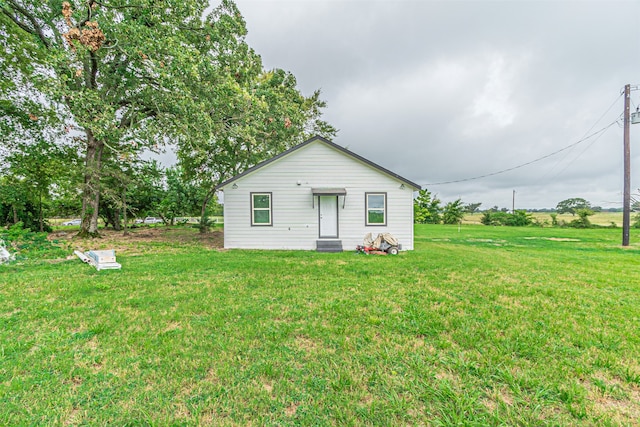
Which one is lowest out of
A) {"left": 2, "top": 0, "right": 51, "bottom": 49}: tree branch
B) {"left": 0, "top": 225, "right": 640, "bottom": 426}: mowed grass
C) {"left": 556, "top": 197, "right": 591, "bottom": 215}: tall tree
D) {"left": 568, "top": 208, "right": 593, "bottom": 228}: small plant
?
{"left": 0, "top": 225, "right": 640, "bottom": 426}: mowed grass

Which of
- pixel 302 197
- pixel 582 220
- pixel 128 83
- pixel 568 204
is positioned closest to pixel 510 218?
pixel 582 220

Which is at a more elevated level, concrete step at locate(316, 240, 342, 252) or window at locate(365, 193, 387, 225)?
window at locate(365, 193, 387, 225)

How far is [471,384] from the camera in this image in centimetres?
211

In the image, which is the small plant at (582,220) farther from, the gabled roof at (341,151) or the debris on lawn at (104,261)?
the debris on lawn at (104,261)

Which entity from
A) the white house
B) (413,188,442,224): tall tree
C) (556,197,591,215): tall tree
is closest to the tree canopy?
the white house

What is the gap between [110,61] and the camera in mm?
11148

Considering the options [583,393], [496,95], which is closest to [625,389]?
[583,393]

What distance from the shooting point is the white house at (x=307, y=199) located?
10.1m

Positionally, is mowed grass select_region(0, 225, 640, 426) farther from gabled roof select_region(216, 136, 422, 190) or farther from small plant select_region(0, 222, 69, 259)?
gabled roof select_region(216, 136, 422, 190)

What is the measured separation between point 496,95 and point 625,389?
20393mm

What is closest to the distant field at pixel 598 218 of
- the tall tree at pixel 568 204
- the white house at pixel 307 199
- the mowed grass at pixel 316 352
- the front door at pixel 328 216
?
the tall tree at pixel 568 204

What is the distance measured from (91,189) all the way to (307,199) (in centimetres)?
987

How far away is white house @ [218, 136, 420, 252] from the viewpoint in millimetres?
10125

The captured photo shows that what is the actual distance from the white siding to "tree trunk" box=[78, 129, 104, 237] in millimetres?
6516
